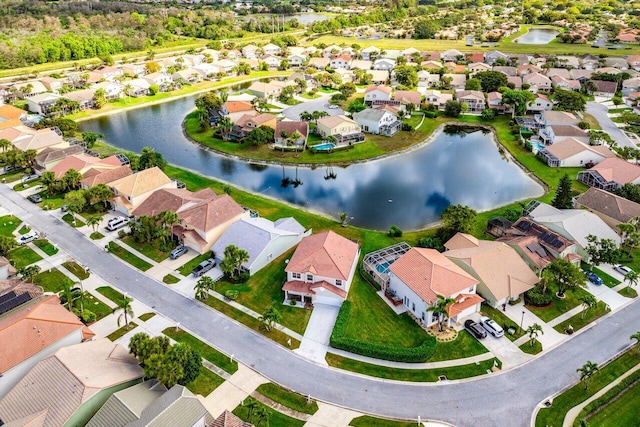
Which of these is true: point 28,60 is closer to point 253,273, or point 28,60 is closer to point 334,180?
point 334,180

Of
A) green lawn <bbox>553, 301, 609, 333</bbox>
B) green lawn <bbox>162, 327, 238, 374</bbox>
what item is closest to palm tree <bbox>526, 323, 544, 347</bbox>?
green lawn <bbox>553, 301, 609, 333</bbox>

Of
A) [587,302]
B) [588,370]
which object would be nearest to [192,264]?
[588,370]

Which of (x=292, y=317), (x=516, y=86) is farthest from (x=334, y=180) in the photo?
(x=516, y=86)

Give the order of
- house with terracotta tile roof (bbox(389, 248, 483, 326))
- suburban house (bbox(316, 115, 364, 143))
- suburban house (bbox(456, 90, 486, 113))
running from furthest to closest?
suburban house (bbox(456, 90, 486, 113))
suburban house (bbox(316, 115, 364, 143))
house with terracotta tile roof (bbox(389, 248, 483, 326))

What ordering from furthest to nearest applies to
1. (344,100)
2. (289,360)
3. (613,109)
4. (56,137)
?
(344,100), (613,109), (56,137), (289,360)

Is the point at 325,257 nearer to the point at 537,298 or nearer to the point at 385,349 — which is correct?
the point at 385,349

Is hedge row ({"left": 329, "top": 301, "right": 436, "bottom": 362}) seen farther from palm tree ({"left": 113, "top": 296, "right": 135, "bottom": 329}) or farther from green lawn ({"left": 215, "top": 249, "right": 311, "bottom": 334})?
palm tree ({"left": 113, "top": 296, "right": 135, "bottom": 329})

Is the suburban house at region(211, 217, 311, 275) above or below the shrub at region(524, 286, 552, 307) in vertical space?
above
